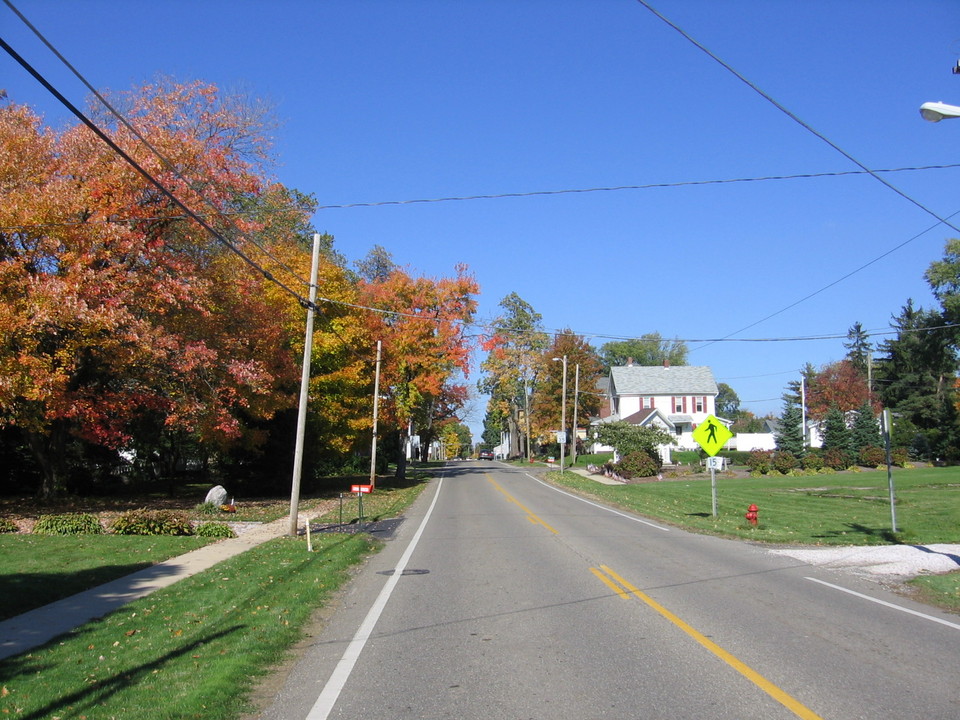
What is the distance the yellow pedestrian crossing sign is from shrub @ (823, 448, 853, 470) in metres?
33.4

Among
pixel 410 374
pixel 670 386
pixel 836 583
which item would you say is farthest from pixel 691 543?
pixel 670 386

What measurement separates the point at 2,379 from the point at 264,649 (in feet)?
45.4

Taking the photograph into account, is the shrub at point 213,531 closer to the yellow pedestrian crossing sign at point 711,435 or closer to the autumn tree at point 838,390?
the yellow pedestrian crossing sign at point 711,435

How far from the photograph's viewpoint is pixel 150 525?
1794 centimetres

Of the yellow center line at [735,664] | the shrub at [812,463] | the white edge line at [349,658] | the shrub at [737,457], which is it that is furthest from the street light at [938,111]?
the shrub at [737,457]

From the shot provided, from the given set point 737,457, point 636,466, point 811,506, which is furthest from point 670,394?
point 811,506

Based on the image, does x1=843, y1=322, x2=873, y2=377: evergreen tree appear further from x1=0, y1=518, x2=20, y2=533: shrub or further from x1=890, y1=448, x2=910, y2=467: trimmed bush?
x1=0, y1=518, x2=20, y2=533: shrub

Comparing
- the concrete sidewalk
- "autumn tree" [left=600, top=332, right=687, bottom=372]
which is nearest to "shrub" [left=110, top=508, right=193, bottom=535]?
the concrete sidewalk

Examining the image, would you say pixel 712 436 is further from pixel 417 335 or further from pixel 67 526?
pixel 417 335

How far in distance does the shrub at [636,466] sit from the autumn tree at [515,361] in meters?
23.5

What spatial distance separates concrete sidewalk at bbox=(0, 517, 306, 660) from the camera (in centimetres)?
818

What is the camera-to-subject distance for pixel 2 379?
17984mm

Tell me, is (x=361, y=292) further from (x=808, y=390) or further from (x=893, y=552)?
(x=808, y=390)

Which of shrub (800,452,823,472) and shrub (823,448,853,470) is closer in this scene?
shrub (800,452,823,472)
